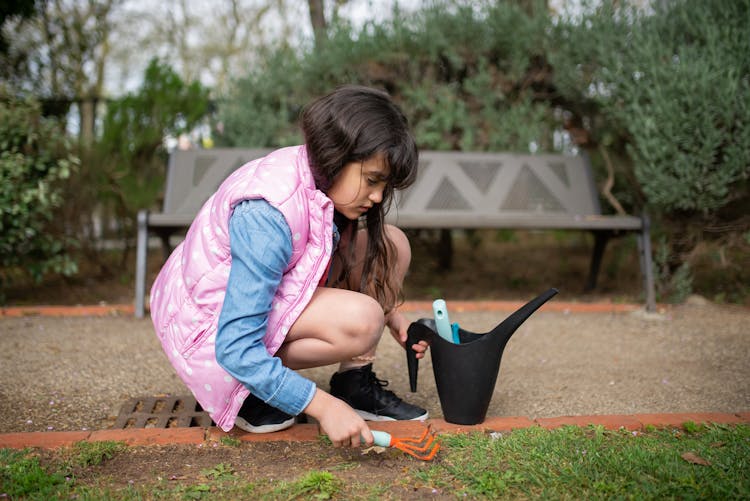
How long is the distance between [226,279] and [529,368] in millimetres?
1504

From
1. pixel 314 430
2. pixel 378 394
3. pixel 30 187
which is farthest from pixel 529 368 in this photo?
pixel 30 187

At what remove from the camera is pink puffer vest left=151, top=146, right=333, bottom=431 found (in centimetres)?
159

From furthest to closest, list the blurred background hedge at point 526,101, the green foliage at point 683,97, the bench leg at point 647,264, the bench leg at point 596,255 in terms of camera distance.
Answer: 1. the bench leg at point 596,255
2. the bench leg at point 647,264
3. the blurred background hedge at point 526,101
4. the green foliage at point 683,97

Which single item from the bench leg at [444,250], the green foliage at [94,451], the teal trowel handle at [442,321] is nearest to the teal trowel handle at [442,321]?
the teal trowel handle at [442,321]

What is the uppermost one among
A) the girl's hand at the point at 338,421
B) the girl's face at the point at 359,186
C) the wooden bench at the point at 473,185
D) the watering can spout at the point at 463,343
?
the girl's face at the point at 359,186

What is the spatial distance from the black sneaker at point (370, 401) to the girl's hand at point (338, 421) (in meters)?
0.44

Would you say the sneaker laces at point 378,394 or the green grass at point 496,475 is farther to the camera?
the sneaker laces at point 378,394

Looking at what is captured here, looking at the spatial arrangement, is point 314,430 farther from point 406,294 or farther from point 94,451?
point 406,294

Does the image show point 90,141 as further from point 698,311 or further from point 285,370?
point 698,311

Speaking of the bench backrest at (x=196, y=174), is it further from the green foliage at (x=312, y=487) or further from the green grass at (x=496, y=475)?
the green foliage at (x=312, y=487)

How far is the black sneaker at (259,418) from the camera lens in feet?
5.90

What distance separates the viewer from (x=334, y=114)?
62.5 inches

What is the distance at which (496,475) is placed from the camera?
1516mm

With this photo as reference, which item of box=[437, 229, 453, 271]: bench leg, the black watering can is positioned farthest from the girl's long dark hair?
box=[437, 229, 453, 271]: bench leg
